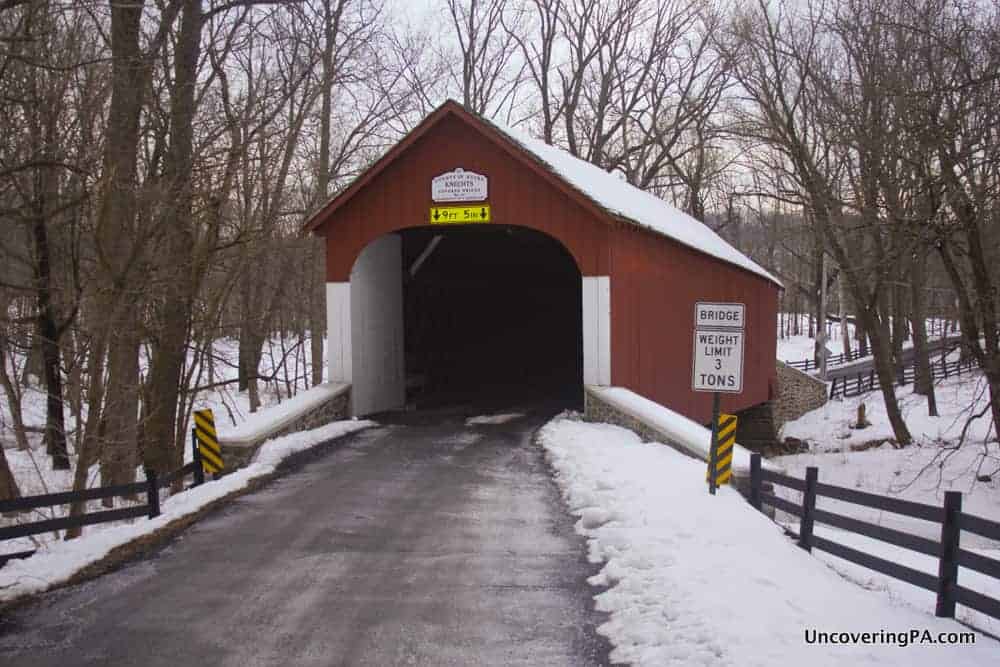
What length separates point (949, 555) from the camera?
18.5 ft

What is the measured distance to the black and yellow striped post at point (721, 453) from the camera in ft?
26.3

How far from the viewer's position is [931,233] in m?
14.4

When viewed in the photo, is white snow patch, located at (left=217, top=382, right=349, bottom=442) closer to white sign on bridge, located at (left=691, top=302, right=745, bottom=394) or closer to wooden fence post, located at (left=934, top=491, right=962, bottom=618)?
white sign on bridge, located at (left=691, top=302, right=745, bottom=394)

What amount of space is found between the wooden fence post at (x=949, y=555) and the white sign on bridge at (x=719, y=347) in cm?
238

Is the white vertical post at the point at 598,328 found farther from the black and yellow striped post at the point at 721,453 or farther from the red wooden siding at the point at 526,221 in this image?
the black and yellow striped post at the point at 721,453

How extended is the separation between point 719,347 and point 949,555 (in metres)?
2.77

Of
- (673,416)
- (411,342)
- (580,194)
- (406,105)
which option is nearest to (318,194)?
(406,105)

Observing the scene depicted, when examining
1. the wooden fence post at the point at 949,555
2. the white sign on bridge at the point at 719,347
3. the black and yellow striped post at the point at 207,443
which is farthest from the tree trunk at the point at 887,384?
the black and yellow striped post at the point at 207,443

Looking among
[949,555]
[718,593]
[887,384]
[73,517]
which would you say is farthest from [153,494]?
[887,384]

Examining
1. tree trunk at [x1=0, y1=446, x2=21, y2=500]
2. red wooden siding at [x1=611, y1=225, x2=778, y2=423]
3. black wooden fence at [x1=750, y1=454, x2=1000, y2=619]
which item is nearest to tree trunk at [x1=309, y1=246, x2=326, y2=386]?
red wooden siding at [x1=611, y1=225, x2=778, y2=423]

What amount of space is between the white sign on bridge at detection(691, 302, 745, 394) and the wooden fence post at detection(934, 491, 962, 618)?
2.38m

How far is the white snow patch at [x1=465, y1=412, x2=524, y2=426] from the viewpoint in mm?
13641

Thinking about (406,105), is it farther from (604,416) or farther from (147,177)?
(604,416)

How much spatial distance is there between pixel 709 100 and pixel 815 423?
13405mm
